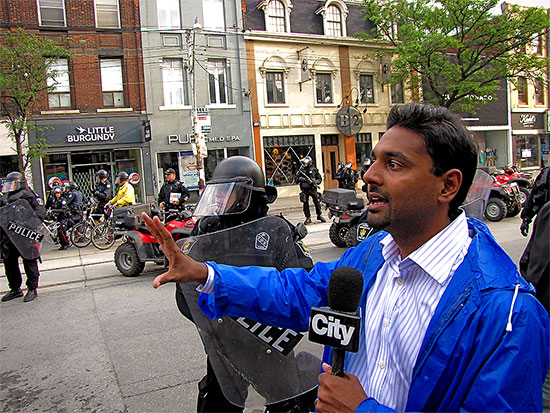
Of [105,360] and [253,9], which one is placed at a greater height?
[253,9]

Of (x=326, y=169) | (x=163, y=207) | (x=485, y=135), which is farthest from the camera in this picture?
(x=485, y=135)

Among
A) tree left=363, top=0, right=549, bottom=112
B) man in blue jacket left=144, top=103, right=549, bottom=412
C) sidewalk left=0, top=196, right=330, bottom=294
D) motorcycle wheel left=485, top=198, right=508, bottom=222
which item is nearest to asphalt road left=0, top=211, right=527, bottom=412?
sidewalk left=0, top=196, right=330, bottom=294

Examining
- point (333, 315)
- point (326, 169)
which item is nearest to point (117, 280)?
point (333, 315)

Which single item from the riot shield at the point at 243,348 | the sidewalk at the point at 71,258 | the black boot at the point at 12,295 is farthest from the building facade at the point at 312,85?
the riot shield at the point at 243,348

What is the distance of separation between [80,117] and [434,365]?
1934 cm

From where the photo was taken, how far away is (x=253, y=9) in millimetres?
21422

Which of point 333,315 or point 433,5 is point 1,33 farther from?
point 333,315

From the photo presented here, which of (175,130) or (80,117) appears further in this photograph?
(175,130)

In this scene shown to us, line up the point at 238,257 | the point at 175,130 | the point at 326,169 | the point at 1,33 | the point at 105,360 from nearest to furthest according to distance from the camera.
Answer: the point at 238,257
the point at 105,360
the point at 1,33
the point at 175,130
the point at 326,169

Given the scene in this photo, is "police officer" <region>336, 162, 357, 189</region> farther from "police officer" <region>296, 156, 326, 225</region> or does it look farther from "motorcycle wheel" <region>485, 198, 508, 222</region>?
"motorcycle wheel" <region>485, 198, 508, 222</region>

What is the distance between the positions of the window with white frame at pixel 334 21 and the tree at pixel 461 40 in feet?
5.95

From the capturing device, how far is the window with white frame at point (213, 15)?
20.2 m

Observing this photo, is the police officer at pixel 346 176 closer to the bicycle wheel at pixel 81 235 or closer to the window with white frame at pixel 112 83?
the bicycle wheel at pixel 81 235

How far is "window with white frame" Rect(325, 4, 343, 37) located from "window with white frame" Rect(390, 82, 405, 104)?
4437 millimetres
